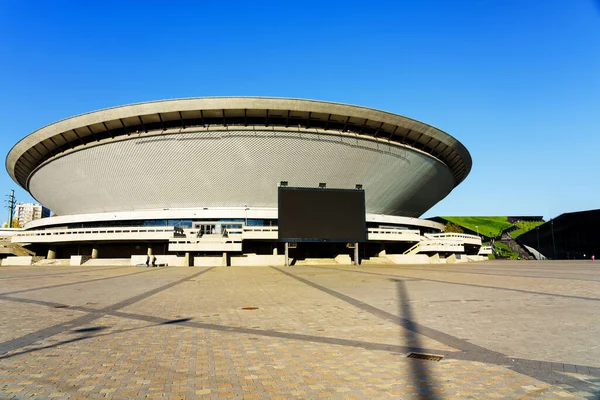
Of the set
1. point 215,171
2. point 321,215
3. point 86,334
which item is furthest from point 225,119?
point 86,334

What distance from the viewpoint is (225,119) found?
141 ft

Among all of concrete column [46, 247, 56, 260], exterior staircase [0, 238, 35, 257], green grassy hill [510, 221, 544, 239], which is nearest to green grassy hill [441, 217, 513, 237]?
green grassy hill [510, 221, 544, 239]

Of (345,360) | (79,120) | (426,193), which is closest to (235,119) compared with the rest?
(79,120)

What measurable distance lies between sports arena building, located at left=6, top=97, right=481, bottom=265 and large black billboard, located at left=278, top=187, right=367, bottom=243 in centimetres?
399

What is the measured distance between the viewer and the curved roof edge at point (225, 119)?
137ft

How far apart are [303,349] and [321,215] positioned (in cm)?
3133

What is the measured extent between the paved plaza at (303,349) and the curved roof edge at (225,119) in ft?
109

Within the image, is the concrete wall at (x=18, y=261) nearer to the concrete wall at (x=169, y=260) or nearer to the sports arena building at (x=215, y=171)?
the sports arena building at (x=215, y=171)

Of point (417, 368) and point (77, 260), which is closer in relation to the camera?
point (417, 368)

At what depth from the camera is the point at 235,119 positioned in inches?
1704

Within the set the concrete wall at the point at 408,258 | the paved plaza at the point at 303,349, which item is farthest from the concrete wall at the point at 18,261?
the concrete wall at the point at 408,258

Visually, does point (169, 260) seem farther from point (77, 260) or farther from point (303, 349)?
point (303, 349)

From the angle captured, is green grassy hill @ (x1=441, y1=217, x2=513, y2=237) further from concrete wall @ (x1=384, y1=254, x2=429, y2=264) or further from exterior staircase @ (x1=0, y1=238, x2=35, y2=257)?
exterior staircase @ (x1=0, y1=238, x2=35, y2=257)

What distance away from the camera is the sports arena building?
41.6 m
